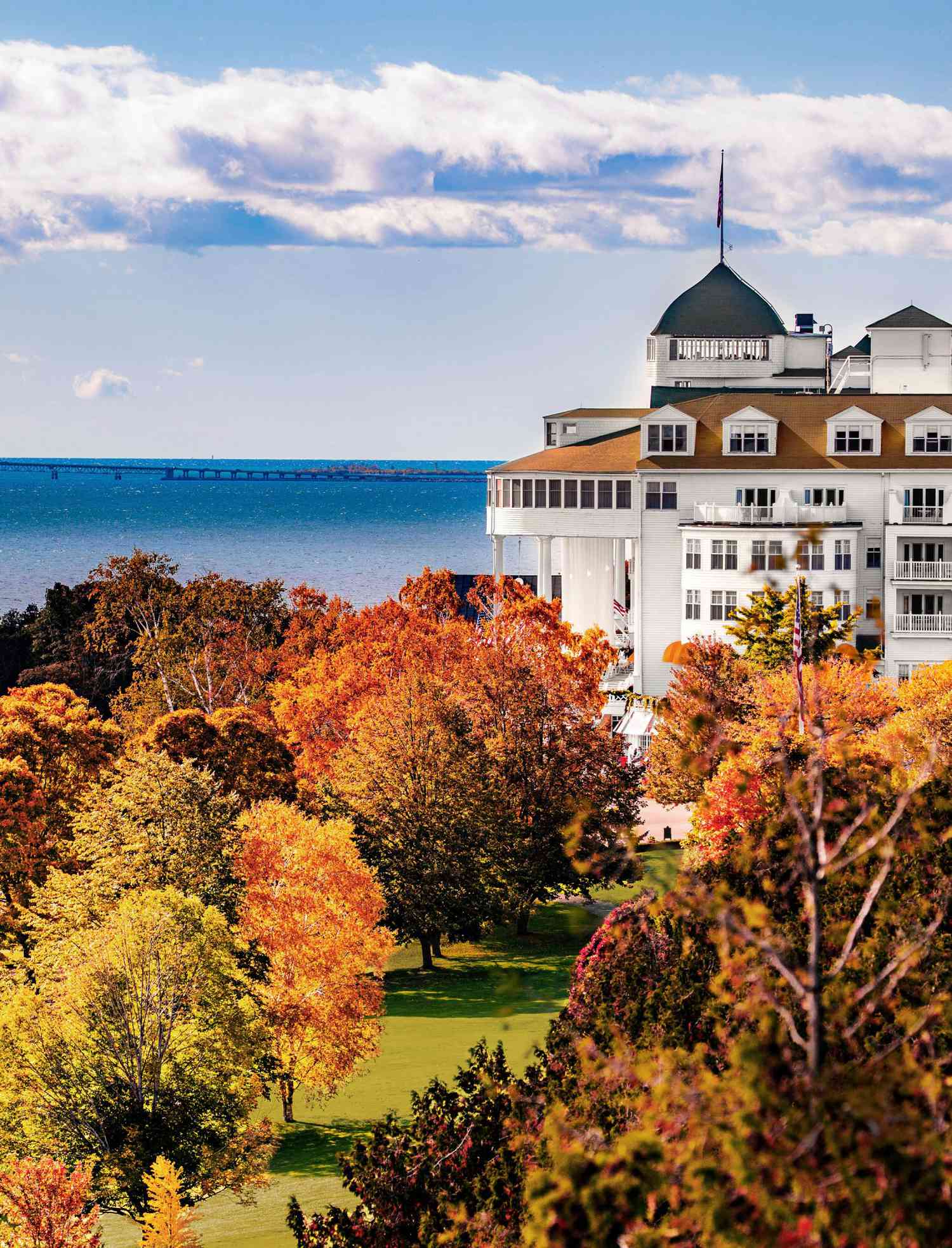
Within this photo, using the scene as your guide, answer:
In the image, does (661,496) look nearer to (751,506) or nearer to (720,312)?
(751,506)

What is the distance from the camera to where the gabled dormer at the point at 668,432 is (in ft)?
249

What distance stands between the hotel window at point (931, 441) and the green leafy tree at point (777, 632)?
1502 centimetres

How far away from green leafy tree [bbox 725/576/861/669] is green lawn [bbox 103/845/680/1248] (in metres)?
8.13

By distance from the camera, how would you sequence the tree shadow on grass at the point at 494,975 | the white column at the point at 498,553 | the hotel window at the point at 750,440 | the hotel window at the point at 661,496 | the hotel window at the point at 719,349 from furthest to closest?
the hotel window at the point at 719,349 < the white column at the point at 498,553 < the hotel window at the point at 661,496 < the hotel window at the point at 750,440 < the tree shadow on grass at the point at 494,975

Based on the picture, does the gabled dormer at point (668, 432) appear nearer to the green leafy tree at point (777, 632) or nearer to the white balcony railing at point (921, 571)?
the white balcony railing at point (921, 571)

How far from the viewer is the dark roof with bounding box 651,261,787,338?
96562 millimetres

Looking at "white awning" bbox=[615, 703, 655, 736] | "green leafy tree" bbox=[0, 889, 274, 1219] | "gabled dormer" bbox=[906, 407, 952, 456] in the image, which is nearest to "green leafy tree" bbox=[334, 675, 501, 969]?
"green leafy tree" bbox=[0, 889, 274, 1219]

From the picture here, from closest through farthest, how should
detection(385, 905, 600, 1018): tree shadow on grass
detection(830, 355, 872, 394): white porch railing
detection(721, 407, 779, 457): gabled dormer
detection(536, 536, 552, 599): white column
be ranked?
detection(385, 905, 600, 1018): tree shadow on grass < detection(721, 407, 779, 457): gabled dormer < detection(830, 355, 872, 394): white porch railing < detection(536, 536, 552, 599): white column

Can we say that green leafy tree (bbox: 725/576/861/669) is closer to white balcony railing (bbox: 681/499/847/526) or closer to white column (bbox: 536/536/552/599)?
white balcony railing (bbox: 681/499/847/526)

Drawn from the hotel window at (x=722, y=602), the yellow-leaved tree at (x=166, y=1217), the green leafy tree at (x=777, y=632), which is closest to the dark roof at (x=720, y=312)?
the hotel window at (x=722, y=602)

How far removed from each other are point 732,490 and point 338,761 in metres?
29.4

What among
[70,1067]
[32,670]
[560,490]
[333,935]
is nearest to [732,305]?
[560,490]

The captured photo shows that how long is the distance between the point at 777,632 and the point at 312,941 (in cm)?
2779

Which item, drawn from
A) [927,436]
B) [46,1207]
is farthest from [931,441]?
[46,1207]
